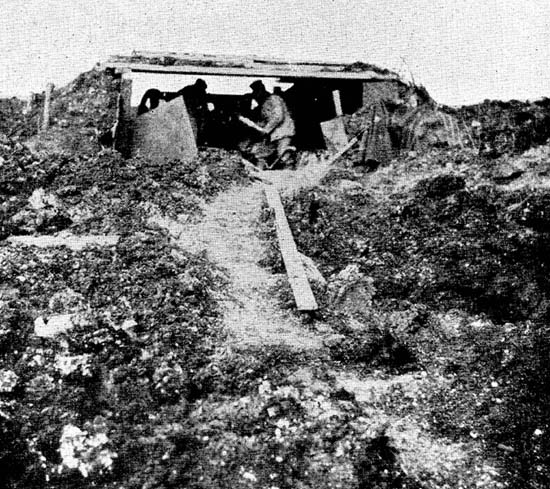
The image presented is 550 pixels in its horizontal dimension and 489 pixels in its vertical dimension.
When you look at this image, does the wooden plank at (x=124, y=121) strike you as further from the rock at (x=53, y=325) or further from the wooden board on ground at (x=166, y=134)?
the rock at (x=53, y=325)

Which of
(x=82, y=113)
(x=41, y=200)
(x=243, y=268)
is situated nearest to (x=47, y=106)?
(x=82, y=113)

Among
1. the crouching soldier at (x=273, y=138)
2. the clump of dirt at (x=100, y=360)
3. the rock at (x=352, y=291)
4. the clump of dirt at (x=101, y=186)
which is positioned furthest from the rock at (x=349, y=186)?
the clump of dirt at (x=100, y=360)

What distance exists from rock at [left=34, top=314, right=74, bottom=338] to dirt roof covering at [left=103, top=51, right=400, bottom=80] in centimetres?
593

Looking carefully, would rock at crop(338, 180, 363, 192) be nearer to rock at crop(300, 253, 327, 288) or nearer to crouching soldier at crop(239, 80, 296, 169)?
crouching soldier at crop(239, 80, 296, 169)

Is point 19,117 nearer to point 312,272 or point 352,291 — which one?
point 312,272

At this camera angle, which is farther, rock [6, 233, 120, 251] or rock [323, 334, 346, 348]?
rock [6, 233, 120, 251]

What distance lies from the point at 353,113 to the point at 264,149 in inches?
67.8

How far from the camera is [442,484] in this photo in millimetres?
3064

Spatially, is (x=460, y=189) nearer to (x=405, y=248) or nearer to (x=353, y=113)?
(x=405, y=248)

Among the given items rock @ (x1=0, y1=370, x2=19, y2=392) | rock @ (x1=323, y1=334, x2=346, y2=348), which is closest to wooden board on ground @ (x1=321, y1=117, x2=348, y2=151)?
rock @ (x1=323, y1=334, x2=346, y2=348)

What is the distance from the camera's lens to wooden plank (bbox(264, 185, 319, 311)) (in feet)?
15.3

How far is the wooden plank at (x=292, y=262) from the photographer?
4664 mm

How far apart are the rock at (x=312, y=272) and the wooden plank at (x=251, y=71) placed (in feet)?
16.0

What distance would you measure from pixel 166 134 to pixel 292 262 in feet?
13.3
